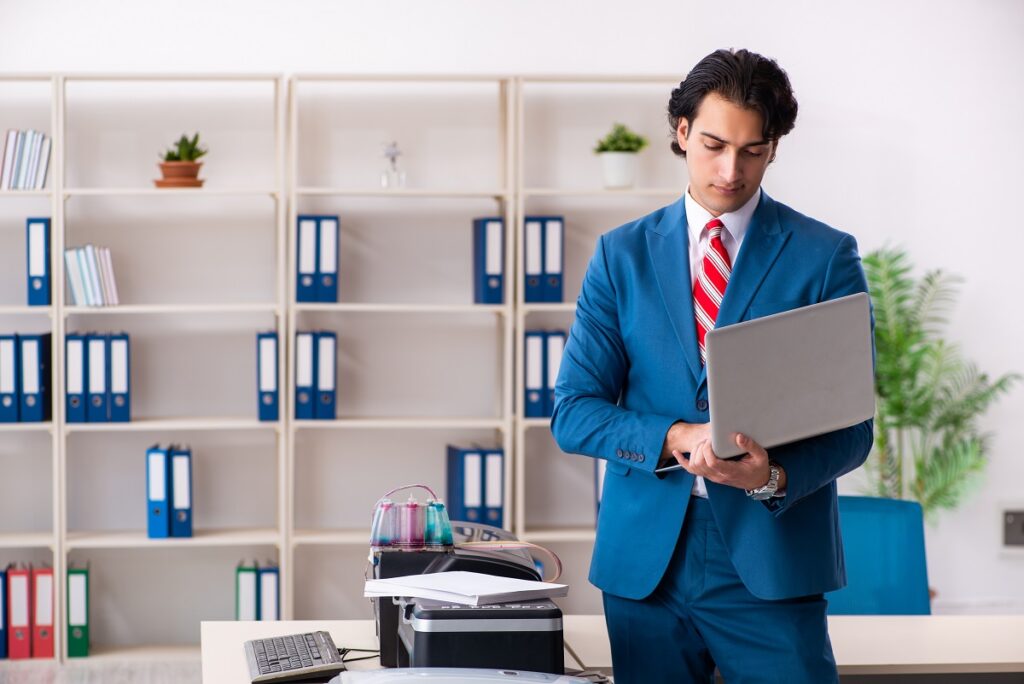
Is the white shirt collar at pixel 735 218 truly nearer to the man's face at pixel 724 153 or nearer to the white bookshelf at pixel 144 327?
the man's face at pixel 724 153

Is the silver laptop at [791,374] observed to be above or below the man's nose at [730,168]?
below

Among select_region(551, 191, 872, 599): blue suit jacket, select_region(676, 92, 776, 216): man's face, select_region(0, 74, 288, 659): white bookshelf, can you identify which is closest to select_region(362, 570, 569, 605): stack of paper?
select_region(551, 191, 872, 599): blue suit jacket

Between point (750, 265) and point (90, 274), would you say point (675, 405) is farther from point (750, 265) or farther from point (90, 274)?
point (90, 274)

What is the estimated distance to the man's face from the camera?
1.55 meters

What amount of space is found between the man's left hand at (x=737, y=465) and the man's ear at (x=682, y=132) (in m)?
0.46

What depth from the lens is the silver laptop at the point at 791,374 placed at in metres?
1.40

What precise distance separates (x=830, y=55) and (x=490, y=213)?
1.45m

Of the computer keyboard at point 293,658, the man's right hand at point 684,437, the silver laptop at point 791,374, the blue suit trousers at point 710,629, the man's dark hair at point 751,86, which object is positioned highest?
the man's dark hair at point 751,86

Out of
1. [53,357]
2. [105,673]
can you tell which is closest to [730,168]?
[53,357]

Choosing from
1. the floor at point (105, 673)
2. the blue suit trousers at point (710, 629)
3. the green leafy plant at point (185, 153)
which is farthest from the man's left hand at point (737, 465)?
the green leafy plant at point (185, 153)

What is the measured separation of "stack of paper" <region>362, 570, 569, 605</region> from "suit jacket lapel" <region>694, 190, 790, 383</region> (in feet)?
1.23

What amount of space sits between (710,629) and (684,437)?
27 cm

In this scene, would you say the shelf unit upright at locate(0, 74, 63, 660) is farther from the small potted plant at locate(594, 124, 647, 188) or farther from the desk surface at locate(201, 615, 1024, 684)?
the desk surface at locate(201, 615, 1024, 684)

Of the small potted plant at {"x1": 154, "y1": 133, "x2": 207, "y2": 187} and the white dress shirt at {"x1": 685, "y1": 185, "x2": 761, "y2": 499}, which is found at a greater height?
the small potted plant at {"x1": 154, "y1": 133, "x2": 207, "y2": 187}
